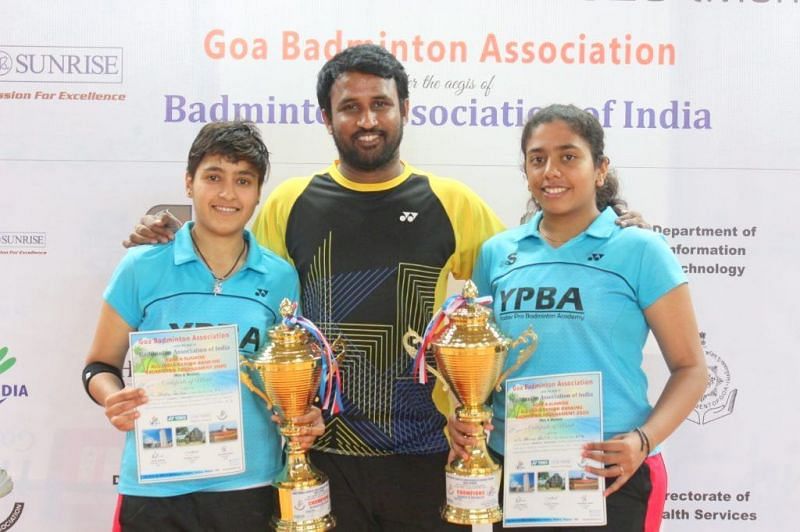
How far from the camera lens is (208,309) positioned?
1728mm

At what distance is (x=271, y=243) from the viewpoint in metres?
2.05

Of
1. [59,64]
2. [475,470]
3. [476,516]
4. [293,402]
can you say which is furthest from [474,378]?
[59,64]

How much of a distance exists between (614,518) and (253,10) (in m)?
2.11

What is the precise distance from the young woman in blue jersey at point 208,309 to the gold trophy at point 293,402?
2.0 inches

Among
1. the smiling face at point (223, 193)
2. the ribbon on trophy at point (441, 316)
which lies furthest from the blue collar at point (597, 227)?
the smiling face at point (223, 193)

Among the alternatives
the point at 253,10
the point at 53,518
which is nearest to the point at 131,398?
the point at 53,518

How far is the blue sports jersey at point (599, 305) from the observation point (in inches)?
65.5

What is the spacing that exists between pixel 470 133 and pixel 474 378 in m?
1.24

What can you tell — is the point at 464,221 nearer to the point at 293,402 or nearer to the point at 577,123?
the point at 577,123

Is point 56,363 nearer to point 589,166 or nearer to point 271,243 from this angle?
point 271,243

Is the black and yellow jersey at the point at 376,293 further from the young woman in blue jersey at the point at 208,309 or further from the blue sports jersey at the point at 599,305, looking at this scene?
the blue sports jersey at the point at 599,305

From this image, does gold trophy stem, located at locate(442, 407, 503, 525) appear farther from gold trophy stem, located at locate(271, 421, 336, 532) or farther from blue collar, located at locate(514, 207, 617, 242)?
blue collar, located at locate(514, 207, 617, 242)

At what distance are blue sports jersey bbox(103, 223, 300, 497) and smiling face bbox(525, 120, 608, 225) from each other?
0.77m

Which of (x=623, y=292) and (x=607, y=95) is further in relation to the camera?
(x=607, y=95)
